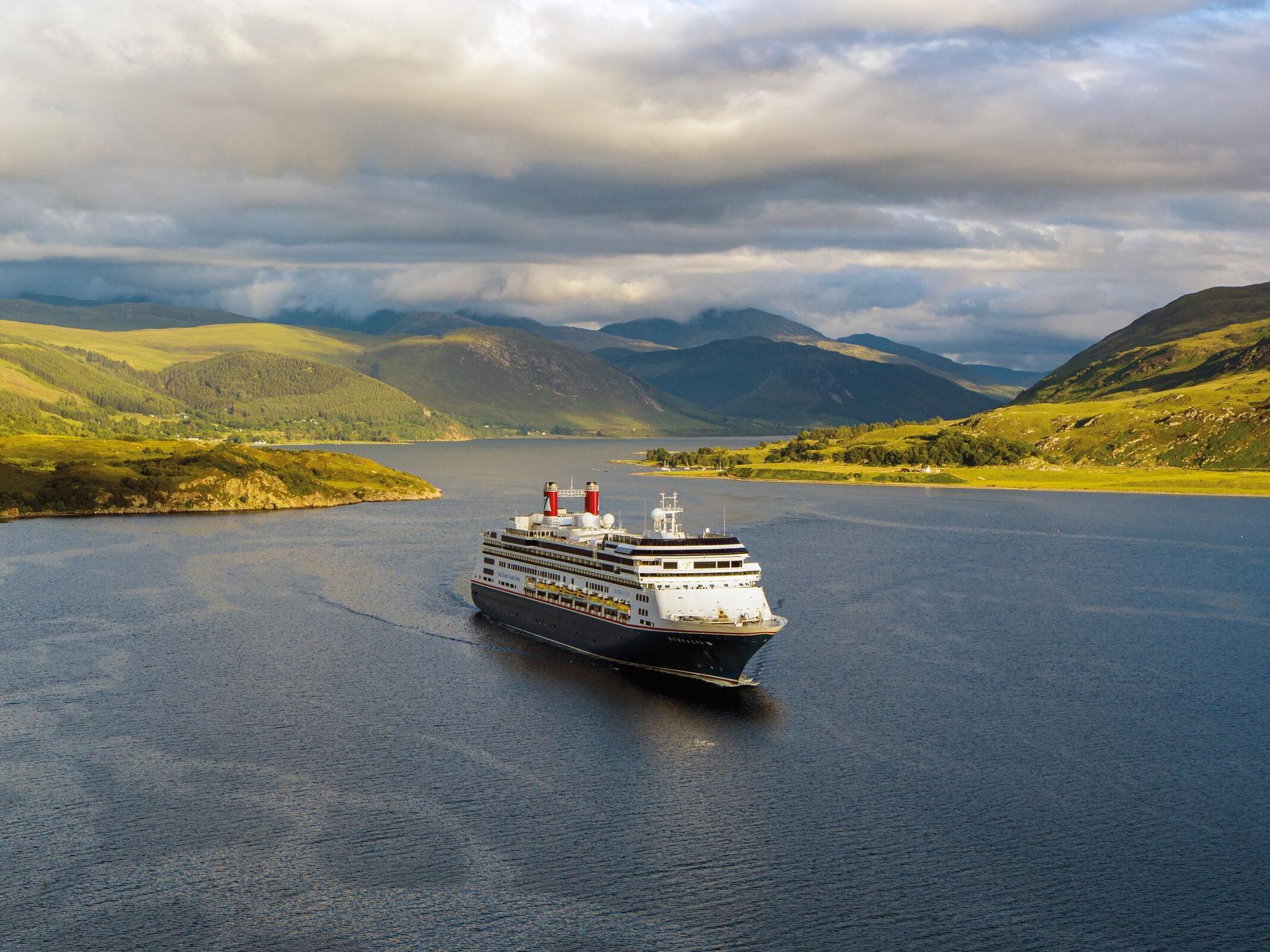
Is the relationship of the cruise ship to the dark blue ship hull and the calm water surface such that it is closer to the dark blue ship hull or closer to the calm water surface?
the dark blue ship hull

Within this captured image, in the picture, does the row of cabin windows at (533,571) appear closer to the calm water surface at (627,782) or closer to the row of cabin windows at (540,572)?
the row of cabin windows at (540,572)

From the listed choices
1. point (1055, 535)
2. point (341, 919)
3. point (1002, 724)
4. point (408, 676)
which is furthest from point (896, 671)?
point (1055, 535)

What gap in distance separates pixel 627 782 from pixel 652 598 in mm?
24442

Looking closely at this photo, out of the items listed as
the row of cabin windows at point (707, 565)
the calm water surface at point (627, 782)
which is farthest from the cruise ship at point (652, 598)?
the calm water surface at point (627, 782)

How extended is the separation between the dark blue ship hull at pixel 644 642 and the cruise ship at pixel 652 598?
0.08m

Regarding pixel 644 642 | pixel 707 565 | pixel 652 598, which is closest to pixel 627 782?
pixel 644 642

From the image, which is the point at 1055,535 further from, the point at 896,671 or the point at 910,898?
the point at 910,898

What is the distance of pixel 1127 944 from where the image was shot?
A: 4709 centimetres

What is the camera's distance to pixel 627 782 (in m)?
64.8

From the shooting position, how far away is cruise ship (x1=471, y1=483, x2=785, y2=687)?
280ft

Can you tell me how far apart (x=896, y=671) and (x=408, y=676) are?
126 feet

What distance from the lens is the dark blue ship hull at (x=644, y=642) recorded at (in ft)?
276

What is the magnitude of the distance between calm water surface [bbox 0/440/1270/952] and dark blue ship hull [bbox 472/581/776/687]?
203 cm

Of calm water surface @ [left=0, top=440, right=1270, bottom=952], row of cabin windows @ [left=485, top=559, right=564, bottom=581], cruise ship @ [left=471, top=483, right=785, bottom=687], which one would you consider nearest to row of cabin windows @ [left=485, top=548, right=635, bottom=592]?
row of cabin windows @ [left=485, top=559, right=564, bottom=581]
